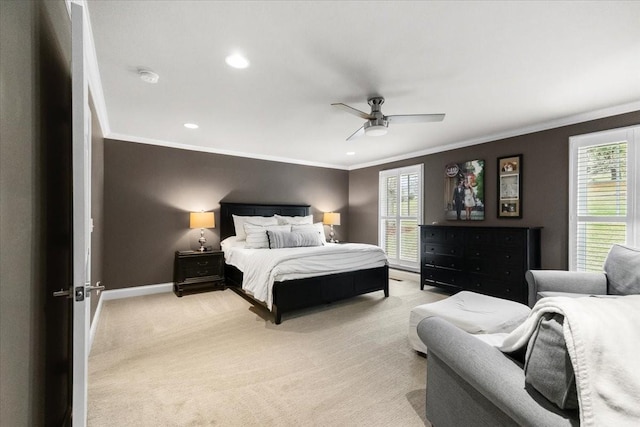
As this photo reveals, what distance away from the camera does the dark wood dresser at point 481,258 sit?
3701 millimetres

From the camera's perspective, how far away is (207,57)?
2.20 meters

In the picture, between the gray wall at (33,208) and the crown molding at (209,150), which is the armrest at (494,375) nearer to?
the gray wall at (33,208)

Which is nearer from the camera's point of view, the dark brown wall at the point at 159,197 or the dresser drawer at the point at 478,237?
the dresser drawer at the point at 478,237

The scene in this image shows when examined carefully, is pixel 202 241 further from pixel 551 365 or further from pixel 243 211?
pixel 551 365

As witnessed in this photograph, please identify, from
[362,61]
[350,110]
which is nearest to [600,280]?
[350,110]

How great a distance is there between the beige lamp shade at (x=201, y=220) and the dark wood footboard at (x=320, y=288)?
0.83m

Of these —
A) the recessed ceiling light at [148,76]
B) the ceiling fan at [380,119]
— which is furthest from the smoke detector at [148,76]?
the ceiling fan at [380,119]

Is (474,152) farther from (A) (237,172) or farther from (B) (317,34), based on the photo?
(A) (237,172)

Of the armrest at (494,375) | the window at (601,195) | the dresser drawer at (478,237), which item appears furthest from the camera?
the dresser drawer at (478,237)

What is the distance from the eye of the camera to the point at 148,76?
8.05 feet

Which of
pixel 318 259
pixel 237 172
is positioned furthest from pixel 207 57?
pixel 237 172

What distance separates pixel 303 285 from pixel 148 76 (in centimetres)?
263

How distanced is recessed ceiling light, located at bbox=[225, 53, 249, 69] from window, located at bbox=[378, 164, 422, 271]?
4089 mm

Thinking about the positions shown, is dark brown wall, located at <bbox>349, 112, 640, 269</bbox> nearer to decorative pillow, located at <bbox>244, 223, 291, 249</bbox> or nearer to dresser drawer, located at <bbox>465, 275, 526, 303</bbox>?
dresser drawer, located at <bbox>465, 275, 526, 303</bbox>
